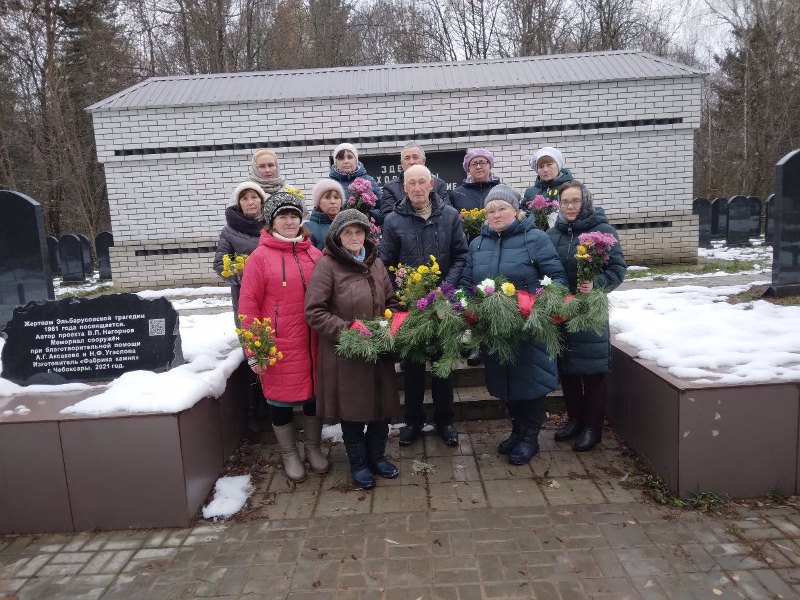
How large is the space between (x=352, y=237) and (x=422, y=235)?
652 millimetres

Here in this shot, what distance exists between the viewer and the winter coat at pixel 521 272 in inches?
148

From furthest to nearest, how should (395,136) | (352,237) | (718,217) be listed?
(718,217) → (395,136) → (352,237)

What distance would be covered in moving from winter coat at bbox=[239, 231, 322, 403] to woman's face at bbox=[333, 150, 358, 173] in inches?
46.8

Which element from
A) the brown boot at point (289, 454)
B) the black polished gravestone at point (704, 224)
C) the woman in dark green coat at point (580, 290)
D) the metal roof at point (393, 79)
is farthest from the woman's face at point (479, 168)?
the black polished gravestone at point (704, 224)

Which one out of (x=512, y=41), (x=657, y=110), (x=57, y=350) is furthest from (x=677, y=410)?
(x=512, y=41)

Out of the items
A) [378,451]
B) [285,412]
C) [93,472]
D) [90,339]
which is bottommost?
[378,451]

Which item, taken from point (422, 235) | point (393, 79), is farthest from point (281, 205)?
point (393, 79)

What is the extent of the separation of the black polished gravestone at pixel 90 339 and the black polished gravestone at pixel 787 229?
644 centimetres

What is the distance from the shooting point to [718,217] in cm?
1469

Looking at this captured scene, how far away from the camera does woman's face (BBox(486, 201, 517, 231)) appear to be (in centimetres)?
370

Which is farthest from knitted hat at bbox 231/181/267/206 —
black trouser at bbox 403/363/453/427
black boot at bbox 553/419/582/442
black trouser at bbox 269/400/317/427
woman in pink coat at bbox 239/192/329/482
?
black boot at bbox 553/419/582/442

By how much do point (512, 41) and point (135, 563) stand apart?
2336cm

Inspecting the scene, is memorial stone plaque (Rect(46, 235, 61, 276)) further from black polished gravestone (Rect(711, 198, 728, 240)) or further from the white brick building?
black polished gravestone (Rect(711, 198, 728, 240))

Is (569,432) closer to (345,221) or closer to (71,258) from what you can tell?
(345,221)
